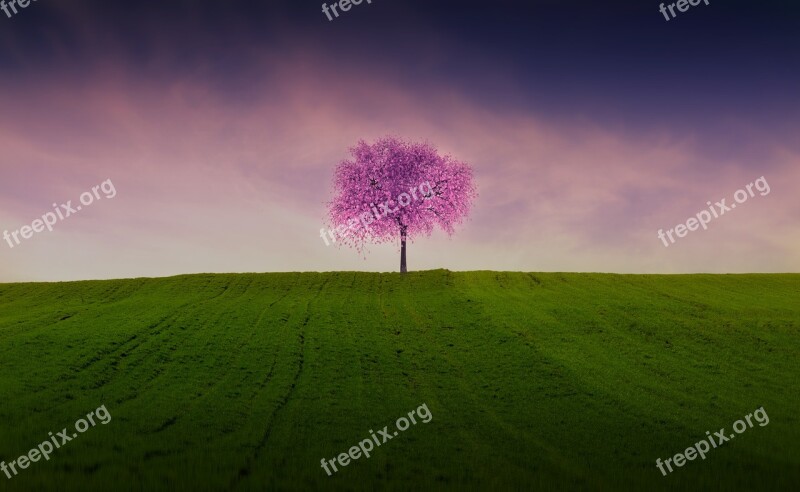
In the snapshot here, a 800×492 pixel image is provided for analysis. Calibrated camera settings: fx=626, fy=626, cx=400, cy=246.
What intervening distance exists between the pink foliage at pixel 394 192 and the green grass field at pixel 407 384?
8.75 meters

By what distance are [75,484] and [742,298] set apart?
52.1 meters

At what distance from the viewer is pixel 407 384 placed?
2781 centimetres

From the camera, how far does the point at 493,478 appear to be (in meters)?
15.0

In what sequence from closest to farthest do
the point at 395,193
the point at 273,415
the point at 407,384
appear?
the point at 273,415 < the point at 407,384 < the point at 395,193

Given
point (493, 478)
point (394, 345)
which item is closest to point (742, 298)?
point (394, 345)

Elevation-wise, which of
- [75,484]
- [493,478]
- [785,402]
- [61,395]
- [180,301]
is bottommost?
[785,402]

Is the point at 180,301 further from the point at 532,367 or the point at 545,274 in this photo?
the point at 545,274

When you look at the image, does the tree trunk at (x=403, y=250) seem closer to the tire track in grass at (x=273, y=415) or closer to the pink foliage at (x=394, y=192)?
the pink foliage at (x=394, y=192)

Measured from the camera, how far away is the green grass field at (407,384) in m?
15.7

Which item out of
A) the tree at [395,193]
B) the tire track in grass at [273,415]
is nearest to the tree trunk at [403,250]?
the tree at [395,193]

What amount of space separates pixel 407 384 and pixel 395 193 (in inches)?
1457

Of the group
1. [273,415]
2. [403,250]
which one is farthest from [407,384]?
[403,250]

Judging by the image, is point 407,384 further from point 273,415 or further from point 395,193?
point 395,193

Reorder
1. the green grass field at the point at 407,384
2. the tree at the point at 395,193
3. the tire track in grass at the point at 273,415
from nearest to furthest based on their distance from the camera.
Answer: the tire track in grass at the point at 273,415 < the green grass field at the point at 407,384 < the tree at the point at 395,193
